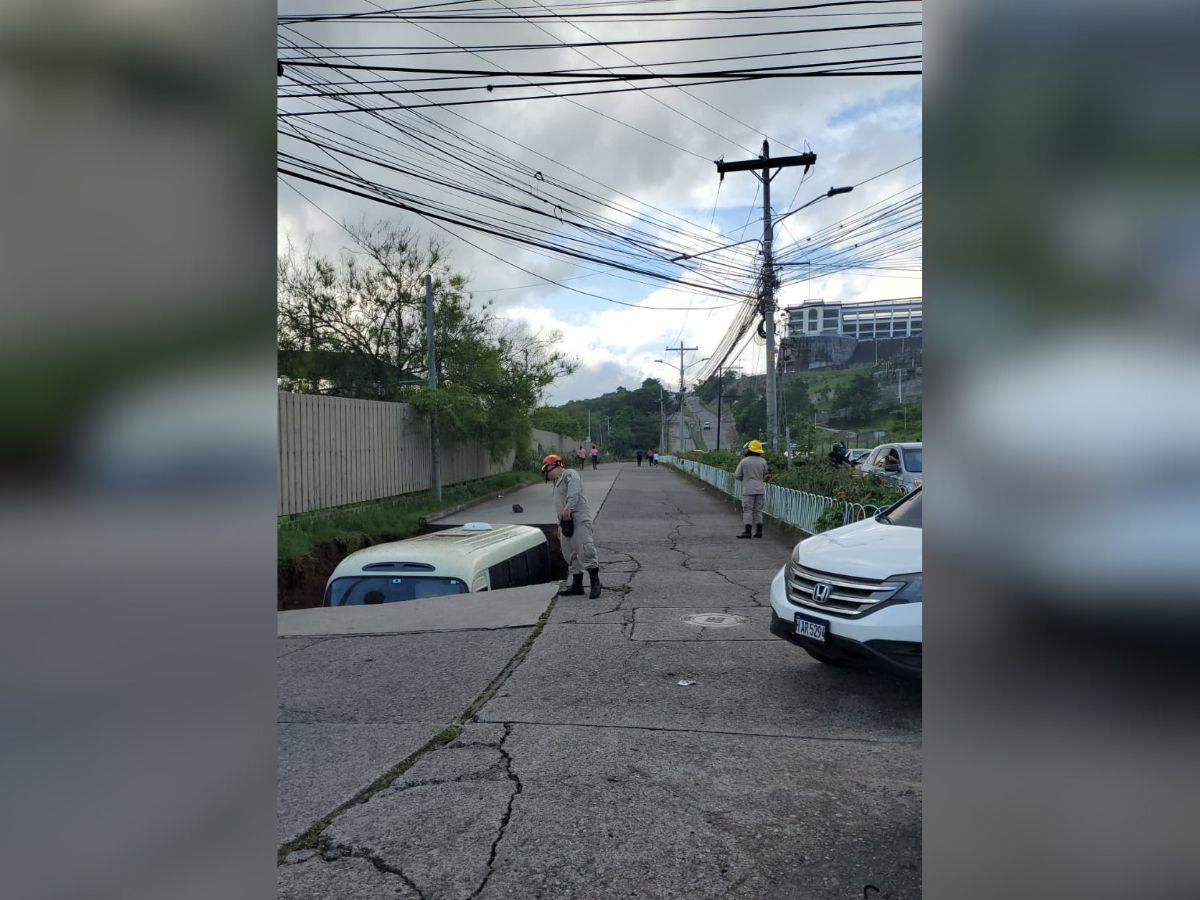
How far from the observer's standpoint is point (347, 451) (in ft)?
46.9

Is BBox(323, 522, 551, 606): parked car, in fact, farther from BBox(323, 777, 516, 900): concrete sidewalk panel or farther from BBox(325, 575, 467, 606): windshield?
BBox(323, 777, 516, 900): concrete sidewalk panel

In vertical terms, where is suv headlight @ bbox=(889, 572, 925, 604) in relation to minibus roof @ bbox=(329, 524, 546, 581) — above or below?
above

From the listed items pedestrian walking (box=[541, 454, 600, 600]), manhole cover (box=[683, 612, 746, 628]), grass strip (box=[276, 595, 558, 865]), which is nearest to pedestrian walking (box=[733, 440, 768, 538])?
pedestrian walking (box=[541, 454, 600, 600])

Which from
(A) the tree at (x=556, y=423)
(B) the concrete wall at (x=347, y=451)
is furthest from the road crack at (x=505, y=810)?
(A) the tree at (x=556, y=423)

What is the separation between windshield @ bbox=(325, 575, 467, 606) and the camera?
8570mm

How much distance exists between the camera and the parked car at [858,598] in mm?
4473

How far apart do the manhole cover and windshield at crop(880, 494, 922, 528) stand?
190 cm

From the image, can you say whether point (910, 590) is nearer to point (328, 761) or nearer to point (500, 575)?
point (328, 761)

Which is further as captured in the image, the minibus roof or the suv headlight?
the minibus roof

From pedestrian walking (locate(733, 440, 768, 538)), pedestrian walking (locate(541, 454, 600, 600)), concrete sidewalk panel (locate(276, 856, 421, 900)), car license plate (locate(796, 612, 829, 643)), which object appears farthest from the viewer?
pedestrian walking (locate(733, 440, 768, 538))

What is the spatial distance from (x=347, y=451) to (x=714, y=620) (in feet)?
30.7

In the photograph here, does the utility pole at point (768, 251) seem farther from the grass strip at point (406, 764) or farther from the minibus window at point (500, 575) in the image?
the grass strip at point (406, 764)
